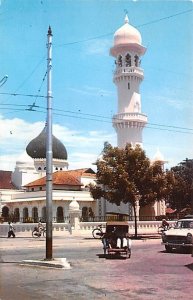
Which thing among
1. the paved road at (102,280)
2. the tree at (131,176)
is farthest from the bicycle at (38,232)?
the paved road at (102,280)

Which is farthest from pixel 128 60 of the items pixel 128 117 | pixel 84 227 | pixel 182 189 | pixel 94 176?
pixel 84 227

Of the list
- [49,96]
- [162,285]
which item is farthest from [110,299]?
[49,96]

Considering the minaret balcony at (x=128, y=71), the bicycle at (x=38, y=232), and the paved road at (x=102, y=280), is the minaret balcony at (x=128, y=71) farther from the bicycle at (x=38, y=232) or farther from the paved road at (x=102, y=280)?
the paved road at (x=102, y=280)

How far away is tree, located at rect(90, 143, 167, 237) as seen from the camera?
92.1 ft

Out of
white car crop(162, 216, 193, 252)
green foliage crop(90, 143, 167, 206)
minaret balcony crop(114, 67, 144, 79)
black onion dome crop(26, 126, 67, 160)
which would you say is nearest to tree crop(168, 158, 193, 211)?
minaret balcony crop(114, 67, 144, 79)

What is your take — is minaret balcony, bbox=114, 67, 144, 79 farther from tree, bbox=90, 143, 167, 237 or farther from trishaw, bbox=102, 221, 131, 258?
trishaw, bbox=102, 221, 131, 258

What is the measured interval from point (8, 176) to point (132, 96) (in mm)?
21234

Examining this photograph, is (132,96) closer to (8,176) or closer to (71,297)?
(8,176)

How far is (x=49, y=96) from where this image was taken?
12867mm

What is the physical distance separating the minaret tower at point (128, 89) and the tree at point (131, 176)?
19028mm

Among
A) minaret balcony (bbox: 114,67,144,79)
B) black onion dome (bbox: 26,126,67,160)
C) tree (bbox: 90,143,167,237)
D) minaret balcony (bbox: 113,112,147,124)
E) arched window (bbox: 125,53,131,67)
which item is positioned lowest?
tree (bbox: 90,143,167,237)

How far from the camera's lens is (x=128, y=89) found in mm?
48656

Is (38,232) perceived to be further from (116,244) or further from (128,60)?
(128,60)

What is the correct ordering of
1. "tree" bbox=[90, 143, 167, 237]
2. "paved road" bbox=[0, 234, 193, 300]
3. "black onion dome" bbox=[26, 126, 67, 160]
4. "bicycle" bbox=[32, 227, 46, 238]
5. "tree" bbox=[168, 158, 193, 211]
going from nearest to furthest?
"paved road" bbox=[0, 234, 193, 300] → "tree" bbox=[90, 143, 167, 237] → "bicycle" bbox=[32, 227, 46, 238] → "tree" bbox=[168, 158, 193, 211] → "black onion dome" bbox=[26, 126, 67, 160]
